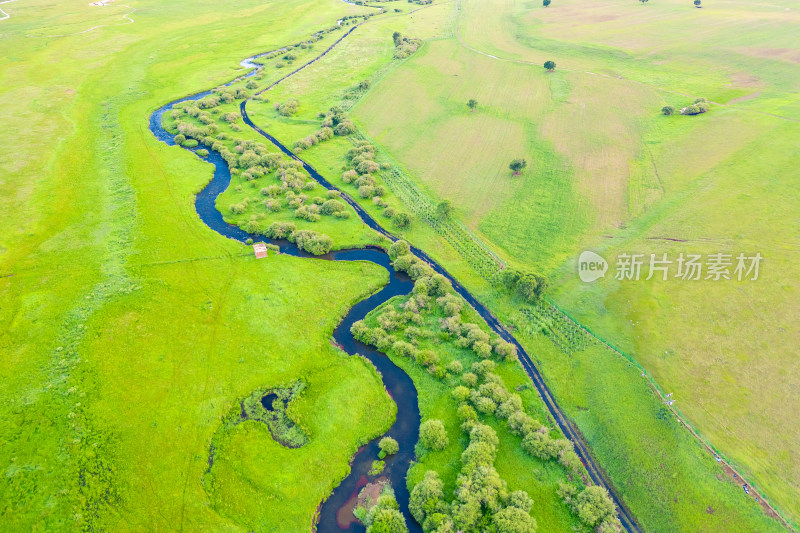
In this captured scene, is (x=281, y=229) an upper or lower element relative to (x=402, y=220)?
lower

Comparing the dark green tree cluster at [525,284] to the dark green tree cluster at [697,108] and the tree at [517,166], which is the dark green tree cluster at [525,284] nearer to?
the tree at [517,166]

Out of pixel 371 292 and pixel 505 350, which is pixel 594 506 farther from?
pixel 371 292

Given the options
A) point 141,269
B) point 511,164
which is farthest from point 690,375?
point 141,269

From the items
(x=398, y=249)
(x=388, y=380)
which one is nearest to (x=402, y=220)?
(x=398, y=249)

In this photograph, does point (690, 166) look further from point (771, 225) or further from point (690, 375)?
point (690, 375)

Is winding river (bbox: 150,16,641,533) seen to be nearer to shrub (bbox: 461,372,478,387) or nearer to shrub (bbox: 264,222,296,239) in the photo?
shrub (bbox: 264,222,296,239)

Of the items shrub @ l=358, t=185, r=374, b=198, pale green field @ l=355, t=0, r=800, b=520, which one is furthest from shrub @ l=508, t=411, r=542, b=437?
shrub @ l=358, t=185, r=374, b=198

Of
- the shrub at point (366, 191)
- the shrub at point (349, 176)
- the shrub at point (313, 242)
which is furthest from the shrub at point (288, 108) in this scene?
the shrub at point (313, 242)
